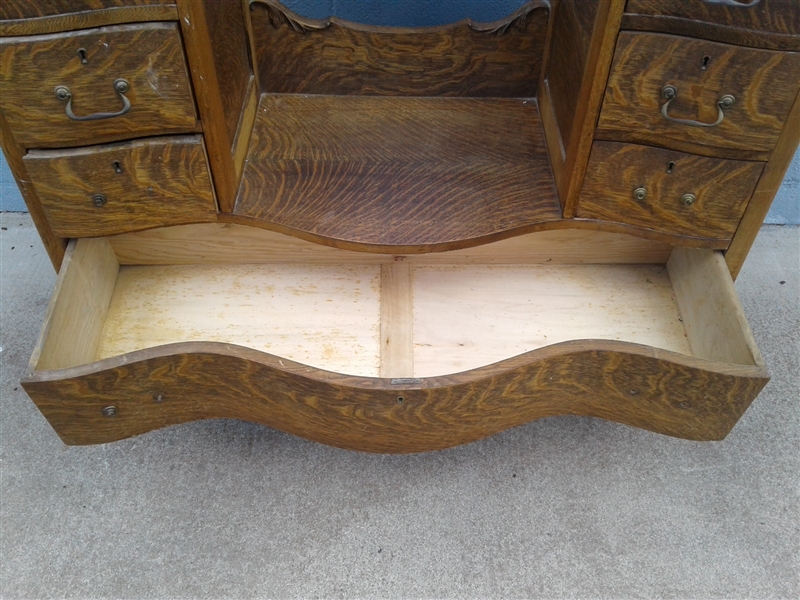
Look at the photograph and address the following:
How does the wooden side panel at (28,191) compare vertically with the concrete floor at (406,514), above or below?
above

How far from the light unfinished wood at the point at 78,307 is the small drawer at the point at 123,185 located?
60 mm

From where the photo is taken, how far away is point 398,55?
118cm

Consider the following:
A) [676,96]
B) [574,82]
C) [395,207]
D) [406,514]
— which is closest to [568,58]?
[574,82]

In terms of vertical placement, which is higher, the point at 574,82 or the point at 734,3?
the point at 734,3

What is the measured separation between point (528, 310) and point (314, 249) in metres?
0.37

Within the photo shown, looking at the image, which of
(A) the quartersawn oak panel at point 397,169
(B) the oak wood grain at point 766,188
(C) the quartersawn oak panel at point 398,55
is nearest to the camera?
(B) the oak wood grain at point 766,188

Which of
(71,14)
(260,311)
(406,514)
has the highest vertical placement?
(71,14)

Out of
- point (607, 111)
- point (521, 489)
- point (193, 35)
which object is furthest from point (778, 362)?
point (193, 35)

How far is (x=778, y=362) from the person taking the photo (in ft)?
4.47

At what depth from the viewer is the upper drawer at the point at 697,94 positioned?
0.85 m

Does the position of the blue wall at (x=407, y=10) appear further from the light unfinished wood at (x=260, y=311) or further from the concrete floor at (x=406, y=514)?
the concrete floor at (x=406, y=514)

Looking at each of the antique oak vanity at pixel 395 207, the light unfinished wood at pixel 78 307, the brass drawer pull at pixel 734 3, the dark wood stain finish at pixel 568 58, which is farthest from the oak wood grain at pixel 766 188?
the light unfinished wood at pixel 78 307

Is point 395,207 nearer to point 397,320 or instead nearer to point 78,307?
point 397,320

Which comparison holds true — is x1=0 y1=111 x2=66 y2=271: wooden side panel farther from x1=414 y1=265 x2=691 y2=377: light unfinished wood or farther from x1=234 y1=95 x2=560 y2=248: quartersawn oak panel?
x1=414 y1=265 x2=691 y2=377: light unfinished wood
